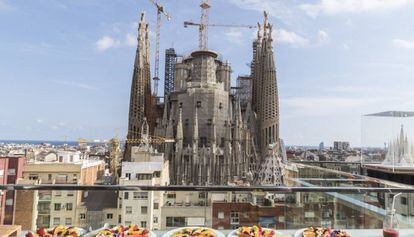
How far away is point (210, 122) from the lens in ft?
111

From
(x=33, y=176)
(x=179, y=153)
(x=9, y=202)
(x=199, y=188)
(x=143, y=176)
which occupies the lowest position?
(x=33, y=176)

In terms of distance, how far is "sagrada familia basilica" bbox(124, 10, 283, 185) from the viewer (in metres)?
31.2

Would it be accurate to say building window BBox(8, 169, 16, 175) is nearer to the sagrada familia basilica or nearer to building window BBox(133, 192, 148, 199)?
the sagrada familia basilica

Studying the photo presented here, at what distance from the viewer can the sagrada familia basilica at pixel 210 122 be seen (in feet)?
102

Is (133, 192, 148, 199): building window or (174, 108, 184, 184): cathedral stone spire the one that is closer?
(133, 192, 148, 199): building window

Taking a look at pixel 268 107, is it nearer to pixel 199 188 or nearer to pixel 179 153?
pixel 179 153

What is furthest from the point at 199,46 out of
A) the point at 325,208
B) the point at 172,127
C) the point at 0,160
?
the point at 325,208

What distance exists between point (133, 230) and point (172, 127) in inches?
1239

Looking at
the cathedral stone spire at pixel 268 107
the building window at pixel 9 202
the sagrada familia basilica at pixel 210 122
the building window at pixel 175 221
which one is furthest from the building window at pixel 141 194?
the cathedral stone spire at pixel 268 107

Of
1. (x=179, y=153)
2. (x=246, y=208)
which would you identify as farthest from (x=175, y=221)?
(x=179, y=153)

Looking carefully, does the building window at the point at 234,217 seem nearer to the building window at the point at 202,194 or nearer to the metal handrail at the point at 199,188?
the metal handrail at the point at 199,188

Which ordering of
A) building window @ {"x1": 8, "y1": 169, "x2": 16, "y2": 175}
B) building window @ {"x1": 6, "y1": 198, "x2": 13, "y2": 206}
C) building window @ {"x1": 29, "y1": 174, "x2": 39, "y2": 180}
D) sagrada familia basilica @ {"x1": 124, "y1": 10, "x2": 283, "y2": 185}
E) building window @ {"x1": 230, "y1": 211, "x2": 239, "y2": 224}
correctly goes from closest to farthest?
1. building window @ {"x1": 230, "y1": 211, "x2": 239, "y2": 224}
2. building window @ {"x1": 6, "y1": 198, "x2": 13, "y2": 206}
3. building window @ {"x1": 8, "y1": 169, "x2": 16, "y2": 175}
4. building window @ {"x1": 29, "y1": 174, "x2": 39, "y2": 180}
5. sagrada familia basilica @ {"x1": 124, "y1": 10, "x2": 283, "y2": 185}

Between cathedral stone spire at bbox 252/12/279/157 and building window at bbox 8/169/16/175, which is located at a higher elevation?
cathedral stone spire at bbox 252/12/279/157

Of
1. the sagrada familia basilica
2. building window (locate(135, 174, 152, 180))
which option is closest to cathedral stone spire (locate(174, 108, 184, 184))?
the sagrada familia basilica
